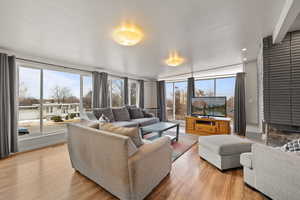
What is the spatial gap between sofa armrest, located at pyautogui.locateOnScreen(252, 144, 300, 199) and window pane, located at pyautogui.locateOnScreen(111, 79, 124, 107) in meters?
5.07

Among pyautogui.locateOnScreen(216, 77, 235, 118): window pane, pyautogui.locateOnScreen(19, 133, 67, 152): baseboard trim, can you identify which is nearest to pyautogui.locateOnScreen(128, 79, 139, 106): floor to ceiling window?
pyautogui.locateOnScreen(19, 133, 67, 152): baseboard trim

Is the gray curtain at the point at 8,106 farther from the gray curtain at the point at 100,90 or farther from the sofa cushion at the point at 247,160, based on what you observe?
the sofa cushion at the point at 247,160

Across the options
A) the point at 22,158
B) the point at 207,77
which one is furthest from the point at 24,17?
the point at 207,77

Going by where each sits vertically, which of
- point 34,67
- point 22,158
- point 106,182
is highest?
point 34,67

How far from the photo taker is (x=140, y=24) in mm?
2029

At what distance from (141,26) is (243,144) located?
2622mm

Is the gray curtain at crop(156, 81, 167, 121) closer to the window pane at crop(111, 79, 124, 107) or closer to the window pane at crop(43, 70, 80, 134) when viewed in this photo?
the window pane at crop(111, 79, 124, 107)

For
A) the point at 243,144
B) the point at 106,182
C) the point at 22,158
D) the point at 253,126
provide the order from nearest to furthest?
the point at 106,182 < the point at 243,144 < the point at 22,158 < the point at 253,126

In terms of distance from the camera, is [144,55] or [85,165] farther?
[144,55]

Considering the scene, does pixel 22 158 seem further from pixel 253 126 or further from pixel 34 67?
pixel 253 126

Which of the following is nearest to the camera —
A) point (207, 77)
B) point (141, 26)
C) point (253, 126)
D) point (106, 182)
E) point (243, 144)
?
point (106, 182)

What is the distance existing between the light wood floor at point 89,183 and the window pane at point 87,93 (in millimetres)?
2321

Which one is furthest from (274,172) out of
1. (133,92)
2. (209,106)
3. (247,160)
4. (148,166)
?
(133,92)

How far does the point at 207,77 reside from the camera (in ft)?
18.7
